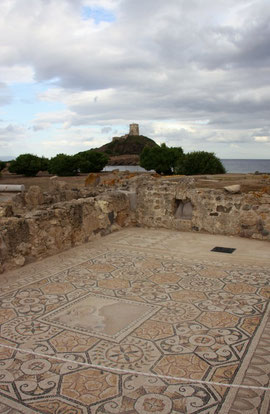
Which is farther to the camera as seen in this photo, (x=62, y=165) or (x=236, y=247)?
(x=62, y=165)

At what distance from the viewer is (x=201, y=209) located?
24.4ft

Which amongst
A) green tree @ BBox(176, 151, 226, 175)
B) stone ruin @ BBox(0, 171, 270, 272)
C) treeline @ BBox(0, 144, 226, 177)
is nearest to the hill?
treeline @ BBox(0, 144, 226, 177)

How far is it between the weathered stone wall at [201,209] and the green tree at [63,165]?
1787cm

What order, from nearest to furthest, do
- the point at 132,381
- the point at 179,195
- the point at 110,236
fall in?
the point at 132,381
the point at 110,236
the point at 179,195

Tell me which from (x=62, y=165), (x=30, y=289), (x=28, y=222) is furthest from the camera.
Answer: (x=62, y=165)

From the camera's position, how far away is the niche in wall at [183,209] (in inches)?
310

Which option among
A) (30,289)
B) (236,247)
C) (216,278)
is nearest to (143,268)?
(216,278)

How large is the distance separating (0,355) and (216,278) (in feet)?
9.04

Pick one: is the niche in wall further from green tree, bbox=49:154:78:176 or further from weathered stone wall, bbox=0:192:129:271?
green tree, bbox=49:154:78:176

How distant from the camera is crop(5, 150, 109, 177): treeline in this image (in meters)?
25.5

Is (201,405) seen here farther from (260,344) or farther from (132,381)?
(260,344)

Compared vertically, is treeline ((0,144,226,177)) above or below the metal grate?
above

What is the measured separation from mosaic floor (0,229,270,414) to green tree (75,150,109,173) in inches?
877

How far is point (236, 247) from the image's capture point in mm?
6203
